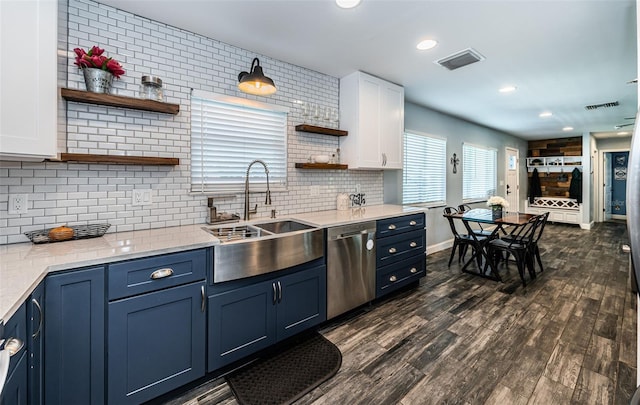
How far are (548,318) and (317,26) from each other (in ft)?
11.0

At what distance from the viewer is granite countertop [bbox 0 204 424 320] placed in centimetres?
106

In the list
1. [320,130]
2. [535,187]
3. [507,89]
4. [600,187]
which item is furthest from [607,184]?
[320,130]

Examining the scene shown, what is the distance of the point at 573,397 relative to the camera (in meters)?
1.72

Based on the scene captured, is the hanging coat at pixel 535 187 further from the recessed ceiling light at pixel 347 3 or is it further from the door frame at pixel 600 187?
the recessed ceiling light at pixel 347 3

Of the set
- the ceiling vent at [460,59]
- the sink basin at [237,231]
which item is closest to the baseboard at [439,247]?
the ceiling vent at [460,59]

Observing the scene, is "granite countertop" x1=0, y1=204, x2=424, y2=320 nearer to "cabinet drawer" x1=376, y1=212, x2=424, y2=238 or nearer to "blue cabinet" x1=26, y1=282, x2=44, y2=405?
"blue cabinet" x1=26, y1=282, x2=44, y2=405

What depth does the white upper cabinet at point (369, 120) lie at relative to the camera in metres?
3.22

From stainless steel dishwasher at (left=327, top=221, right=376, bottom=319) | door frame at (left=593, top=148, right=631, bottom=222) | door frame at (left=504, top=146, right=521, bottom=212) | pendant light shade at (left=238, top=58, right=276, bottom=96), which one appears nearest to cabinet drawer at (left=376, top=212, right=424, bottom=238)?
stainless steel dishwasher at (left=327, top=221, right=376, bottom=319)

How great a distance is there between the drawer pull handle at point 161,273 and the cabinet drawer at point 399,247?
73.9 inches

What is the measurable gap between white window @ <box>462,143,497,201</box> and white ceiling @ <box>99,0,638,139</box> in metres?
2.01

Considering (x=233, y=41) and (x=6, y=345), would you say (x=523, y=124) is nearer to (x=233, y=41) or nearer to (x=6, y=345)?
(x=233, y=41)

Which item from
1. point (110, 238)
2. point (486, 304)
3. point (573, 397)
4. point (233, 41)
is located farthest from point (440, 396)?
point (233, 41)

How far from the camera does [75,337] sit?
137cm

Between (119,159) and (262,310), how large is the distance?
1403 mm
